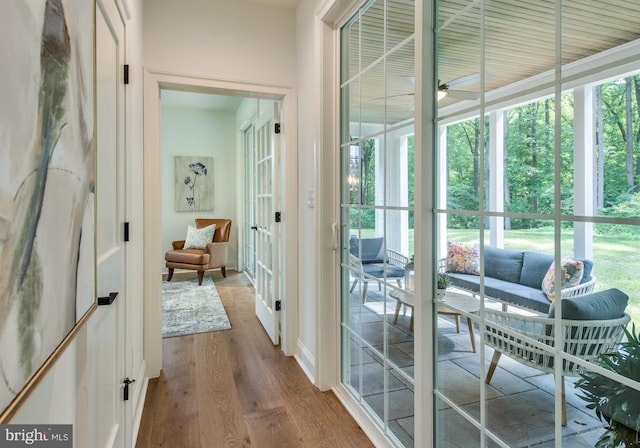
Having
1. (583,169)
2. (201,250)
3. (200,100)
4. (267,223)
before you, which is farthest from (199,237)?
(583,169)

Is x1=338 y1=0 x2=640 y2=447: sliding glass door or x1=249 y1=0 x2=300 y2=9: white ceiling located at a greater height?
x1=249 y1=0 x2=300 y2=9: white ceiling

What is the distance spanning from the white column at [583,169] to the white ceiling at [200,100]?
15.7 feet

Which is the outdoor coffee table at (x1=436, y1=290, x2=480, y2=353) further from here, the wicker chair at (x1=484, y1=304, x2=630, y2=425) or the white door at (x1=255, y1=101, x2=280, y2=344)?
the white door at (x1=255, y1=101, x2=280, y2=344)

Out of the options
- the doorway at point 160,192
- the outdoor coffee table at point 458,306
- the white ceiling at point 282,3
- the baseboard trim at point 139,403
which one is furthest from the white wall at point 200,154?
the outdoor coffee table at point 458,306

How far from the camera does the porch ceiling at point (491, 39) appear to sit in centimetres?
84

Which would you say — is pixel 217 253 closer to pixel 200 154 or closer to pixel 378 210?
pixel 200 154

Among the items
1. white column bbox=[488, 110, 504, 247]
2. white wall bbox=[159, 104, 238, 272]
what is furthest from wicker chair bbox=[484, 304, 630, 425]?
white wall bbox=[159, 104, 238, 272]

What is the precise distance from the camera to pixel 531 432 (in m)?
1.02

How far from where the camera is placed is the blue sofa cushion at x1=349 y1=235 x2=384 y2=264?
1840 millimetres

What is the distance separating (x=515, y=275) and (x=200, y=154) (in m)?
5.81

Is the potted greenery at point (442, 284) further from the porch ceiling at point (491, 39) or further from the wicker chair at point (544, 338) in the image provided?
the porch ceiling at point (491, 39)

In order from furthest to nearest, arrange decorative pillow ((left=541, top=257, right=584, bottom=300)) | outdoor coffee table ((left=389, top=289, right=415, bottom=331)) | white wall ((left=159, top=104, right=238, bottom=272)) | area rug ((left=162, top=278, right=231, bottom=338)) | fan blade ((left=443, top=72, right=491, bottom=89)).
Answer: white wall ((left=159, top=104, right=238, bottom=272)) → area rug ((left=162, top=278, right=231, bottom=338)) → outdoor coffee table ((left=389, top=289, right=415, bottom=331)) → fan blade ((left=443, top=72, right=491, bottom=89)) → decorative pillow ((left=541, top=257, right=584, bottom=300))

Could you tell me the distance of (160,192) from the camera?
253 cm

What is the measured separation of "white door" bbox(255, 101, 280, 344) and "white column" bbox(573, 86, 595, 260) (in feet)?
7.48
